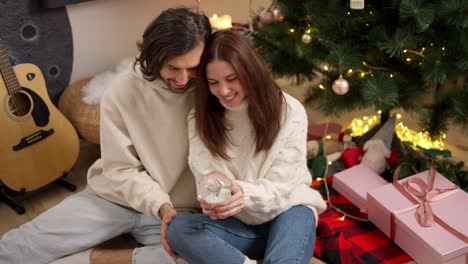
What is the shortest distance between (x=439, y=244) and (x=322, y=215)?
17.7 inches

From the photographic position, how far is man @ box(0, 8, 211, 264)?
1.46 meters

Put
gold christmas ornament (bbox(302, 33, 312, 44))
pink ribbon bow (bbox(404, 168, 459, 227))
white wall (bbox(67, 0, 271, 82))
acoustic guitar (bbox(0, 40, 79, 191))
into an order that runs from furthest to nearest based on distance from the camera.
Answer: white wall (bbox(67, 0, 271, 82)) < acoustic guitar (bbox(0, 40, 79, 191)) < gold christmas ornament (bbox(302, 33, 312, 44)) < pink ribbon bow (bbox(404, 168, 459, 227))

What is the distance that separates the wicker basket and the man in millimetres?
540

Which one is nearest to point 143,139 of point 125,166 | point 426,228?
point 125,166

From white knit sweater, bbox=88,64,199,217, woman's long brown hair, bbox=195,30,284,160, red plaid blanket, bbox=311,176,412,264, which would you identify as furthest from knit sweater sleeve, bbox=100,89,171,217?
red plaid blanket, bbox=311,176,412,264

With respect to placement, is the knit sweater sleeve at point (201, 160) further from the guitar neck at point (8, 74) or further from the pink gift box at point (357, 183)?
the guitar neck at point (8, 74)

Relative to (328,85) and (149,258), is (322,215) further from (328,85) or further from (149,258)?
(149,258)

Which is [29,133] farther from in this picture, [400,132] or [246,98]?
[400,132]

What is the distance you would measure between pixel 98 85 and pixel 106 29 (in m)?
0.41

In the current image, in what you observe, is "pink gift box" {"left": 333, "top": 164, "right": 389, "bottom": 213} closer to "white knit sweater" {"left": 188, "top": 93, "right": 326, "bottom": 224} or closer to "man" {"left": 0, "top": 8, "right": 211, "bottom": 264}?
"white knit sweater" {"left": 188, "top": 93, "right": 326, "bottom": 224}

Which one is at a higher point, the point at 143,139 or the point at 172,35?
the point at 172,35

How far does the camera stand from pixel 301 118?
1457 millimetres

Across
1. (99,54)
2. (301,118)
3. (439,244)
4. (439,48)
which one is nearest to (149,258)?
(301,118)

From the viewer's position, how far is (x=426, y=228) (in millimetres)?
1546
